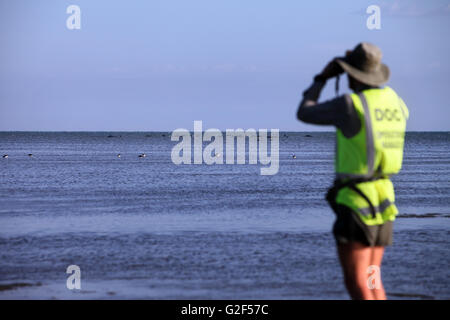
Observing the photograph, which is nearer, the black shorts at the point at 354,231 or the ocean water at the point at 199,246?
the black shorts at the point at 354,231

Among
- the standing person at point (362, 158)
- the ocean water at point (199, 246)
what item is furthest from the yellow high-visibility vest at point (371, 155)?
the ocean water at point (199, 246)

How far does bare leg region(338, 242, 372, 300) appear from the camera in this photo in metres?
4.92

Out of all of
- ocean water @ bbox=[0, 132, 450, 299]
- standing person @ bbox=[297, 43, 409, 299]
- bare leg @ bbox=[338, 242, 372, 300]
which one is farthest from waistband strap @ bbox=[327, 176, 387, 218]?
ocean water @ bbox=[0, 132, 450, 299]

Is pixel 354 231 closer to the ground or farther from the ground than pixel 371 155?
closer to the ground

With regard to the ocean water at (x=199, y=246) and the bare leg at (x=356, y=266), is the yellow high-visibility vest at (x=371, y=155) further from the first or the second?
the ocean water at (x=199, y=246)

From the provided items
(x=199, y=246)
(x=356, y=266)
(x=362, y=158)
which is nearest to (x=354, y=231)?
(x=356, y=266)

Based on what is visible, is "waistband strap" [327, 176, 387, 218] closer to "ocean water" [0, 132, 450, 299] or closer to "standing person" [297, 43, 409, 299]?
"standing person" [297, 43, 409, 299]

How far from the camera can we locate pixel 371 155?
195 inches

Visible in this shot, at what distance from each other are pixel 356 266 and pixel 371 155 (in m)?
0.71

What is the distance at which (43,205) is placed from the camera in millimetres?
22281

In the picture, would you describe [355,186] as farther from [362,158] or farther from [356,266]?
[356,266]

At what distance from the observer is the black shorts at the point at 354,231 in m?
4.93
